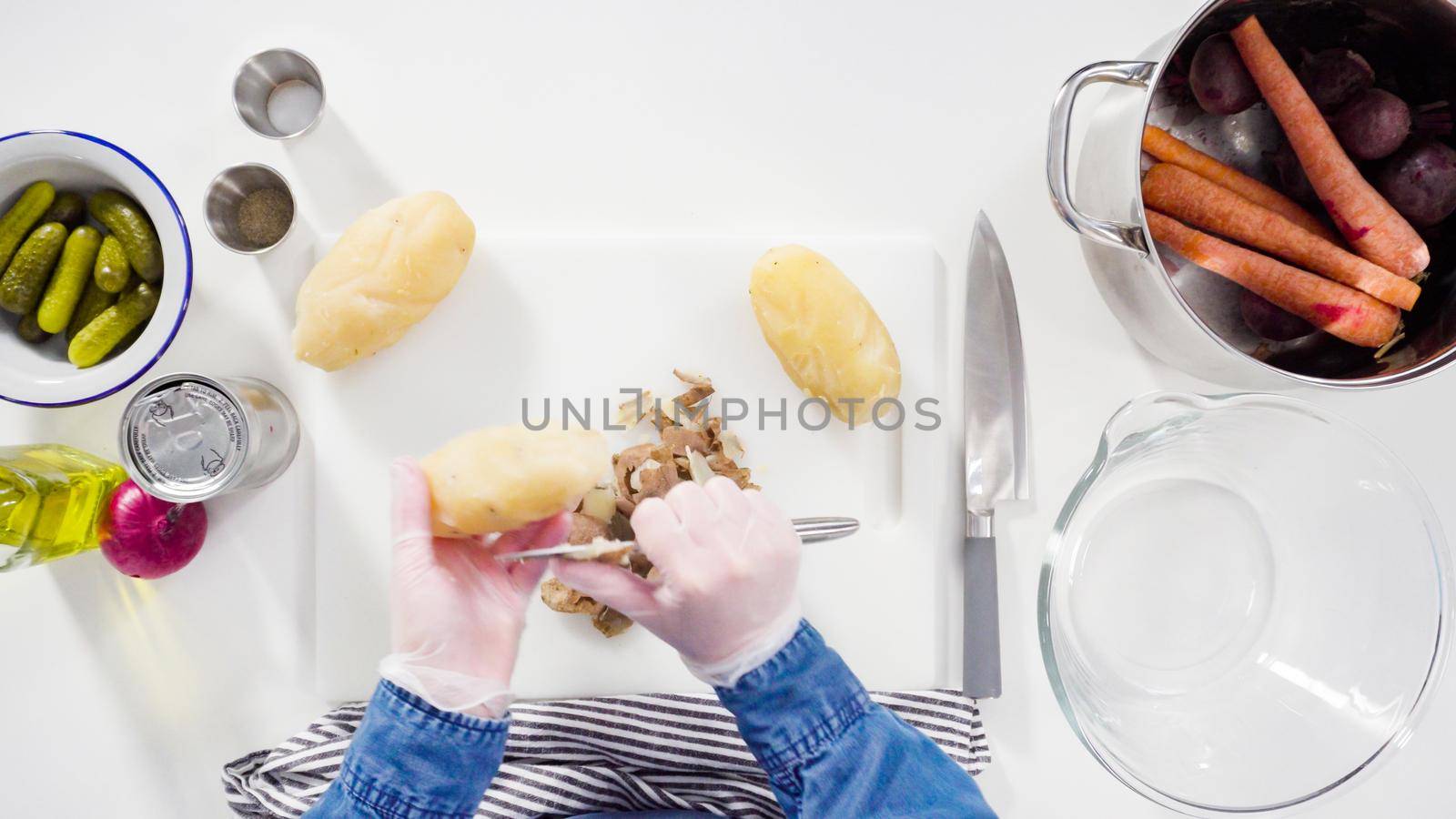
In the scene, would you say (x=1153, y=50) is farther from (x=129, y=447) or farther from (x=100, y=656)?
(x=100, y=656)

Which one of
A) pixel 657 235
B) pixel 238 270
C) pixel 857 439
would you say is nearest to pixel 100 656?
pixel 238 270

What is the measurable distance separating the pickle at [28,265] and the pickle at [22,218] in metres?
0.01

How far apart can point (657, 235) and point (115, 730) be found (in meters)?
1.07

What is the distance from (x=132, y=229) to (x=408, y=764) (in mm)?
765

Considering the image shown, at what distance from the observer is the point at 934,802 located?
0.92 m

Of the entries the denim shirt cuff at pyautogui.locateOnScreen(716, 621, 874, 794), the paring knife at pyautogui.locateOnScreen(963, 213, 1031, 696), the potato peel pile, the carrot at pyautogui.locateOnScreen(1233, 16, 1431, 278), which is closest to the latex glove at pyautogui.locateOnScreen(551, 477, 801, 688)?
the denim shirt cuff at pyautogui.locateOnScreen(716, 621, 874, 794)

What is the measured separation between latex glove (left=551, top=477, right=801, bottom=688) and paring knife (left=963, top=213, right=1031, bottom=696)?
0.33 m

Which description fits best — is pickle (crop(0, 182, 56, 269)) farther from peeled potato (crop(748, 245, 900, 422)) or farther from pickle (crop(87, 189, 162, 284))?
peeled potato (crop(748, 245, 900, 422))

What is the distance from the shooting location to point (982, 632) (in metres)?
1.19

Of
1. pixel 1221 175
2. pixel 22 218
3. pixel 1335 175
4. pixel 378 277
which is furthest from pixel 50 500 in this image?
pixel 1335 175

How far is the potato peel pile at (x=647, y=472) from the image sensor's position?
1.12 m

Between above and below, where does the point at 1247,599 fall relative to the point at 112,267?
below

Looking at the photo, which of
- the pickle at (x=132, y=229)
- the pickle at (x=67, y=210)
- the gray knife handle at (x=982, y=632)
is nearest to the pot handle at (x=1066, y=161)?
the gray knife handle at (x=982, y=632)

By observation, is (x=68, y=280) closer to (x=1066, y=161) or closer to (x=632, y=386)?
(x=632, y=386)
